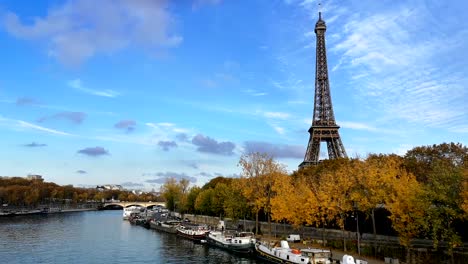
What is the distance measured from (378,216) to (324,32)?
251 ft

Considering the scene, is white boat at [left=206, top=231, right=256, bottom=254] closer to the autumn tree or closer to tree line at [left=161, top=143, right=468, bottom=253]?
tree line at [left=161, top=143, right=468, bottom=253]

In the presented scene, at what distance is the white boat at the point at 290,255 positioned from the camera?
43.9 meters

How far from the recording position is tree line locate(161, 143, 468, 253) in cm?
3841

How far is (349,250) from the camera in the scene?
52062 mm

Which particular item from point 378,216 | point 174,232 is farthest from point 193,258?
point 174,232

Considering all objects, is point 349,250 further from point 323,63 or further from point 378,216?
point 323,63

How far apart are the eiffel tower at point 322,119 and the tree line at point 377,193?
23.6 meters

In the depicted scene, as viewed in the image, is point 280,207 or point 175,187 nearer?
point 280,207

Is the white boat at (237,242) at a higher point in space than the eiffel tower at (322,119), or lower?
lower

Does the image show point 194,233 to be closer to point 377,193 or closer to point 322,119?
point 377,193

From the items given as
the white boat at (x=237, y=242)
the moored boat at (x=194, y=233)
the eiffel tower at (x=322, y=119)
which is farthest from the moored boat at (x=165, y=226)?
the eiffel tower at (x=322, y=119)

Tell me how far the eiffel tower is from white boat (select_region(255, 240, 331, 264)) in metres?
51.2

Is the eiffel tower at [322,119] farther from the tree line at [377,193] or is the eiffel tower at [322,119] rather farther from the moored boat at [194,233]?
the moored boat at [194,233]

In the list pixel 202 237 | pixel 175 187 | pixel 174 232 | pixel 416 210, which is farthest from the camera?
pixel 175 187
